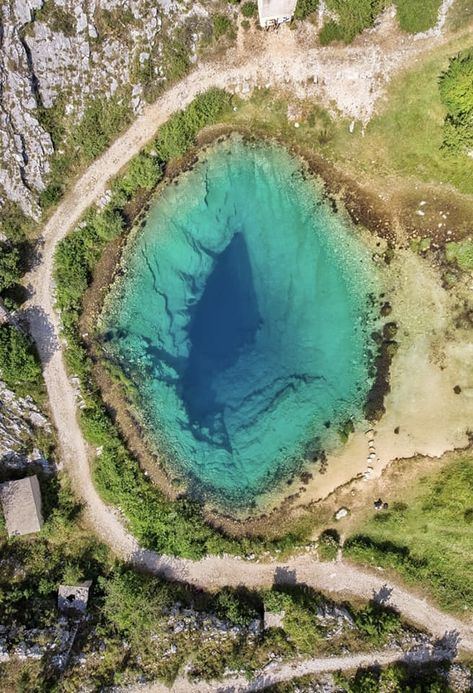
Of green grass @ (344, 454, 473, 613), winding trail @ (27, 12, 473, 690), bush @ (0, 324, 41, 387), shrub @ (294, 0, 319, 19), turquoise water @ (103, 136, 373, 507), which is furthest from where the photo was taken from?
turquoise water @ (103, 136, 373, 507)

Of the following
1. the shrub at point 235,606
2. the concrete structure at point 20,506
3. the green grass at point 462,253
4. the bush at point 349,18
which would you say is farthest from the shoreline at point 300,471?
Result: the bush at point 349,18

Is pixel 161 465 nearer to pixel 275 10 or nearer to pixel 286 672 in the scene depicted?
pixel 286 672

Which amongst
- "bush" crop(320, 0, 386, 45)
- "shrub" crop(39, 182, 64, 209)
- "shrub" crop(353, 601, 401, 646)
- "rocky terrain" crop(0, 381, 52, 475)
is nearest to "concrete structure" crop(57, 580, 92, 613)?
"rocky terrain" crop(0, 381, 52, 475)

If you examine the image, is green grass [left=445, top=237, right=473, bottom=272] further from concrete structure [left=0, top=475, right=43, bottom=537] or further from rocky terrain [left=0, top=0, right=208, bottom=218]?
concrete structure [left=0, top=475, right=43, bottom=537]

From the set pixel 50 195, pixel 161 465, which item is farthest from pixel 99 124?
pixel 161 465

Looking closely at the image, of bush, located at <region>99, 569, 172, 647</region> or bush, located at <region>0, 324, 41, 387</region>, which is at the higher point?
bush, located at <region>0, 324, 41, 387</region>

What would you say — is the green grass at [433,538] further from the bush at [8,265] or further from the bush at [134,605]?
the bush at [8,265]
